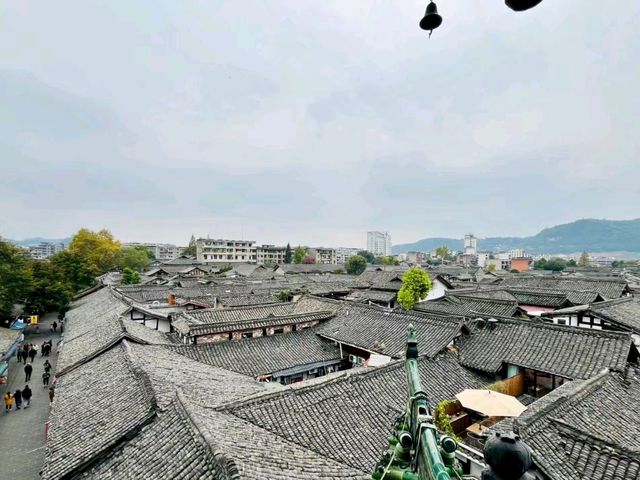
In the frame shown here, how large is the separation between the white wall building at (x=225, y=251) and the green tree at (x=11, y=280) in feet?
235

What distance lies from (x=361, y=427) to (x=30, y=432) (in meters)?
16.6

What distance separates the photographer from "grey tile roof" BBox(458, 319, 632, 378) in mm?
13352

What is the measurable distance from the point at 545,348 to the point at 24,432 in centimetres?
2423

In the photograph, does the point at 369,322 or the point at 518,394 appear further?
the point at 369,322

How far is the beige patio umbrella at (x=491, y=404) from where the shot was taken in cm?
1102

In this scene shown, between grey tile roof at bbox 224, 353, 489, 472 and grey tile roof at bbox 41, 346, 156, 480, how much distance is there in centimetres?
259

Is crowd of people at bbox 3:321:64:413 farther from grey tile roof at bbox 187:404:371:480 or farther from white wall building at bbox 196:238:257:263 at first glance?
white wall building at bbox 196:238:257:263

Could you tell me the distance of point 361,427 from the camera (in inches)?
412

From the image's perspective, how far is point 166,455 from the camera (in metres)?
7.27

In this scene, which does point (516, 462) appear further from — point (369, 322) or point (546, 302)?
point (546, 302)

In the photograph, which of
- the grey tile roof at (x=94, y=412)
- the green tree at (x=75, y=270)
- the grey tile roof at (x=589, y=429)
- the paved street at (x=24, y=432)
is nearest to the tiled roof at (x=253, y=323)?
the grey tile roof at (x=94, y=412)

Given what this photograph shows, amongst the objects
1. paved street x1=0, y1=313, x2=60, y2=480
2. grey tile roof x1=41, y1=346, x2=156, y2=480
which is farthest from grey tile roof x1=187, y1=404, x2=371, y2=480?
paved street x1=0, y1=313, x2=60, y2=480

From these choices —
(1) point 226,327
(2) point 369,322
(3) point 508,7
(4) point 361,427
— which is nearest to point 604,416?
(4) point 361,427

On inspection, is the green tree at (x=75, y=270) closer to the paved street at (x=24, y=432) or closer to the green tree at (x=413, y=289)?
the paved street at (x=24, y=432)
